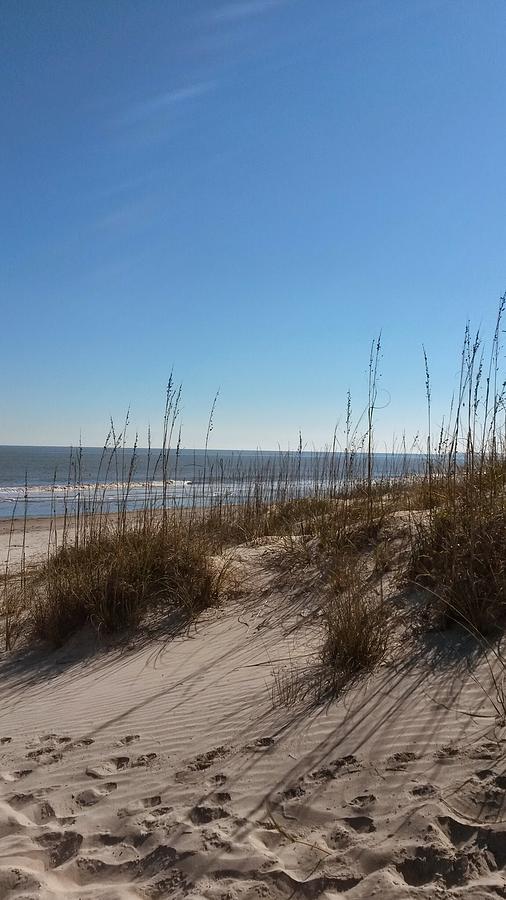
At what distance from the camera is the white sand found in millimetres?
2312

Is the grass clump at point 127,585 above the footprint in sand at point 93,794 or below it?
above

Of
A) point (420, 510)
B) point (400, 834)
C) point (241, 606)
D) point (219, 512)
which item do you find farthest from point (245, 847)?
point (219, 512)

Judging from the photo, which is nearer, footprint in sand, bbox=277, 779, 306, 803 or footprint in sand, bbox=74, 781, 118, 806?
footprint in sand, bbox=277, 779, 306, 803

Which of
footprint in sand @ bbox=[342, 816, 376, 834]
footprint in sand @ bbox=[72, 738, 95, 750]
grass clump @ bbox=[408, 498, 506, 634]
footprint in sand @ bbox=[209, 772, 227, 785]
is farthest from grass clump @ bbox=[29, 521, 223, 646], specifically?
footprint in sand @ bbox=[342, 816, 376, 834]

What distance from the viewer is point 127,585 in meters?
5.27

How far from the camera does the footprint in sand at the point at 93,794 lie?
9.77ft

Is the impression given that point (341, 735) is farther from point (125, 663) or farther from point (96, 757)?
point (125, 663)

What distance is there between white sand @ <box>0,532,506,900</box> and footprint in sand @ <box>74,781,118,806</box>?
11mm

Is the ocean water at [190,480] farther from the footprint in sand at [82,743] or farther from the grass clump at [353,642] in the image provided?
the grass clump at [353,642]

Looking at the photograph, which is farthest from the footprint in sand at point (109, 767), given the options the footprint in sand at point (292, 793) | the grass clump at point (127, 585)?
the grass clump at point (127, 585)

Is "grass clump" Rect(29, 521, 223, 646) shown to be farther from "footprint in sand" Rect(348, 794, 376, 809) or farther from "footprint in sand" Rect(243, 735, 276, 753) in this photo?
"footprint in sand" Rect(348, 794, 376, 809)

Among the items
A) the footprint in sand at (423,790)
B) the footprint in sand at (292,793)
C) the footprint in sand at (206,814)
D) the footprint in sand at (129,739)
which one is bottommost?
the footprint in sand at (129,739)

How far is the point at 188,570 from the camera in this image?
18.1 ft

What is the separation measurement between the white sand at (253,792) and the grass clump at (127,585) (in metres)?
1.12
